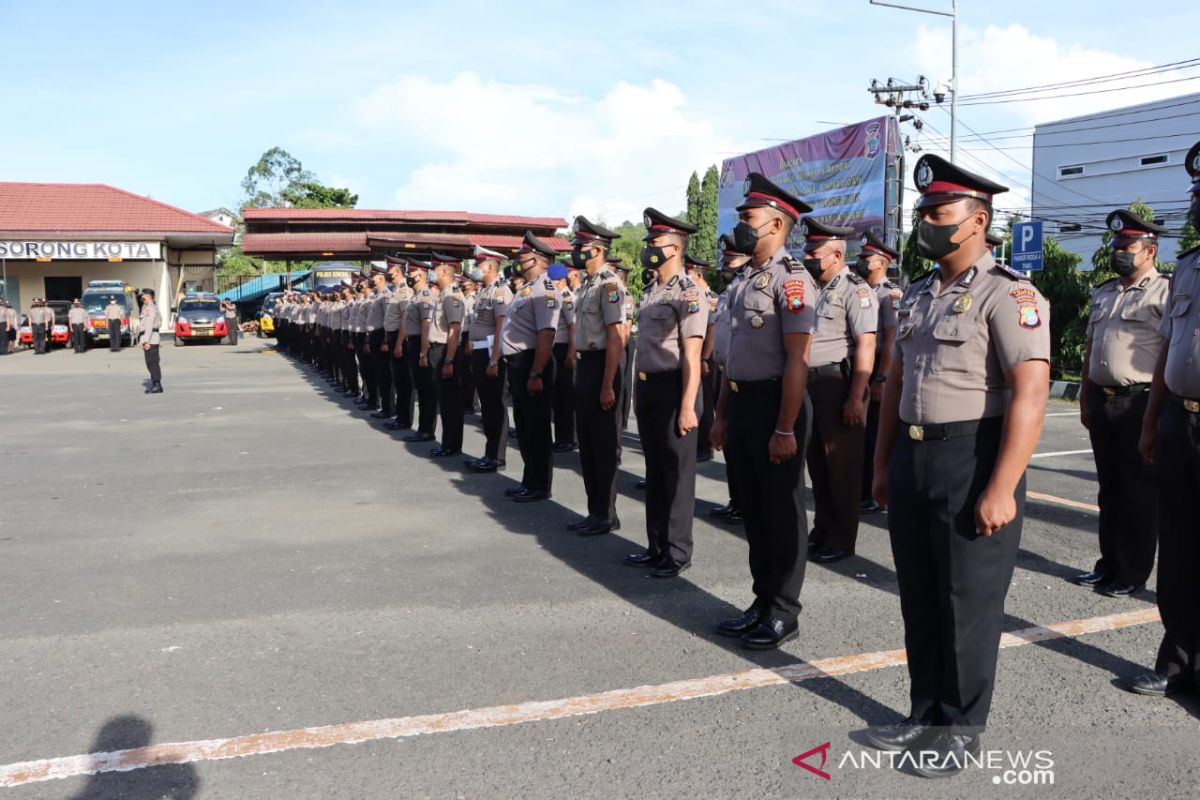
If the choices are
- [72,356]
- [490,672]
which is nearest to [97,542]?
[490,672]

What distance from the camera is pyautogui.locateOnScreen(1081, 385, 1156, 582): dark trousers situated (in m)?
4.79

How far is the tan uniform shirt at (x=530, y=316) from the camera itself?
23.6 ft

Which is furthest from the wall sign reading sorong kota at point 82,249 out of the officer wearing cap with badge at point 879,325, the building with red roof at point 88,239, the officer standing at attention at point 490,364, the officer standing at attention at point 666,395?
the officer standing at attention at point 666,395

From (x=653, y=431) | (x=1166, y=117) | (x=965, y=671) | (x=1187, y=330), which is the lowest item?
(x=965, y=671)

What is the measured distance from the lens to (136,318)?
31625 mm

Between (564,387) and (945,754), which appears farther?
(564,387)

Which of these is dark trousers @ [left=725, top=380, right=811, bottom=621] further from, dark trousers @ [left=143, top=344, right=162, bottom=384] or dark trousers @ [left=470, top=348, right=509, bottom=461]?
dark trousers @ [left=143, top=344, right=162, bottom=384]

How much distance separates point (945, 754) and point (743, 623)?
1.27m

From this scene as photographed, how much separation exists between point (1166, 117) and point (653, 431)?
161 ft

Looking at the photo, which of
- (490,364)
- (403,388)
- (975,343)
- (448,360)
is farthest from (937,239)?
(403,388)

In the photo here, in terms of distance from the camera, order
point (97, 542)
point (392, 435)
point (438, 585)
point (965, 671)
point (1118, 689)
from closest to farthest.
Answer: point (965, 671) < point (1118, 689) < point (438, 585) < point (97, 542) < point (392, 435)

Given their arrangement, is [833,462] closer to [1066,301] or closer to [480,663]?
[480,663]

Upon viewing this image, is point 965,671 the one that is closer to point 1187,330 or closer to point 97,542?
point 1187,330

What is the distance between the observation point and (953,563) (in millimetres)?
2969
